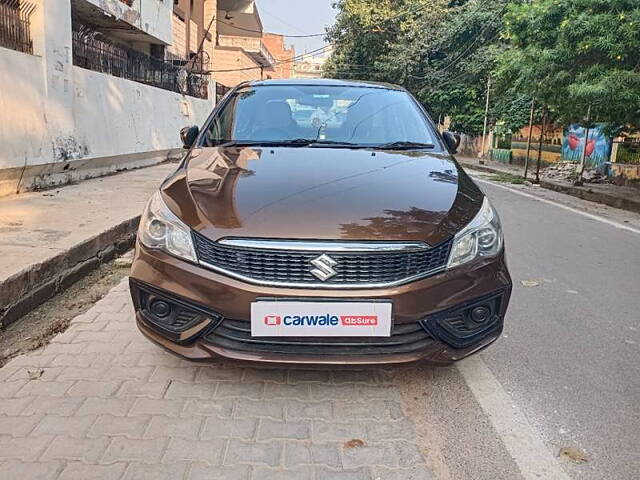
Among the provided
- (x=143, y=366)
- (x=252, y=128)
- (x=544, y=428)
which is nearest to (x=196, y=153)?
(x=252, y=128)

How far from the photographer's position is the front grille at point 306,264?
2479 mm

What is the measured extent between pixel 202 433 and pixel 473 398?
133cm

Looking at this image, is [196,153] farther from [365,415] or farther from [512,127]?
[512,127]

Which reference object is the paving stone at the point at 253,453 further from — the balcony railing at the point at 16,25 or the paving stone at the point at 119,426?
the balcony railing at the point at 16,25

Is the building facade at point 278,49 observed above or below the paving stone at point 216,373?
above

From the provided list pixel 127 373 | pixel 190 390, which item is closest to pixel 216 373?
pixel 190 390

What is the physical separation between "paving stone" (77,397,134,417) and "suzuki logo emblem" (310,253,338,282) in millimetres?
1099

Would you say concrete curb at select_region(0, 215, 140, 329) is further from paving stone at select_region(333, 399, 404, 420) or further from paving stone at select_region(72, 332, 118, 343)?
paving stone at select_region(333, 399, 404, 420)

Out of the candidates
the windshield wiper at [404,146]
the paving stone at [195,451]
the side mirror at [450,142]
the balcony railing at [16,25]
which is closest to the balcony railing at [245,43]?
the balcony railing at [16,25]

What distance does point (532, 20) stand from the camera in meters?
11.0

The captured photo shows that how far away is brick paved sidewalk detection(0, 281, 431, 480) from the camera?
222 centimetres

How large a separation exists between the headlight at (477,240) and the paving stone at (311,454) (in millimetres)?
961

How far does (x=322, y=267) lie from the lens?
2479mm

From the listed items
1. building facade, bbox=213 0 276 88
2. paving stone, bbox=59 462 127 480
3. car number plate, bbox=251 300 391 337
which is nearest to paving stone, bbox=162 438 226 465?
paving stone, bbox=59 462 127 480
